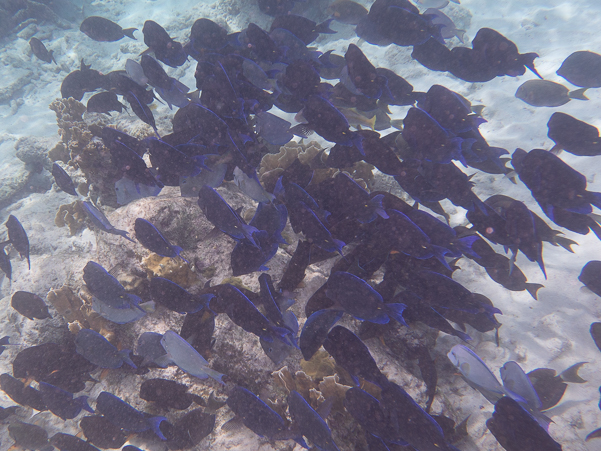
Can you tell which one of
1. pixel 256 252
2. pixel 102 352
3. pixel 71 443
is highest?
pixel 256 252

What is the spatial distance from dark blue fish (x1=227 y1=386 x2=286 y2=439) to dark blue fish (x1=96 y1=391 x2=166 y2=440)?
0.71 meters

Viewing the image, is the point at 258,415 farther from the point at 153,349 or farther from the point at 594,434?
the point at 594,434

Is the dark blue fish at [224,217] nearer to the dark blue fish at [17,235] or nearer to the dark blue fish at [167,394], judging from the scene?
the dark blue fish at [167,394]

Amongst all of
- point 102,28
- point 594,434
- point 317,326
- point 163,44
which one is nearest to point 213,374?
point 317,326

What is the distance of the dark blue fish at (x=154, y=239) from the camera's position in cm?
246

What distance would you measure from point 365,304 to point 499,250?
3.23 metres

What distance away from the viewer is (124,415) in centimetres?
227

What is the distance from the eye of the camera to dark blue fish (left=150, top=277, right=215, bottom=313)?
7.61 feet

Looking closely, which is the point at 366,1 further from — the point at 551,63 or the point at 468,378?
the point at 468,378

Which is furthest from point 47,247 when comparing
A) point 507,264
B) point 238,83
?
point 507,264

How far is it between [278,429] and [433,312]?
154 centimetres

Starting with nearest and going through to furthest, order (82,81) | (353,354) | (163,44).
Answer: (353,354)
(163,44)
(82,81)

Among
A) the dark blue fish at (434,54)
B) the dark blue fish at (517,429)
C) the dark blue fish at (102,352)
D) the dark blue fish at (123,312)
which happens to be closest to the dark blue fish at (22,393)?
the dark blue fish at (102,352)

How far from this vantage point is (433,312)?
2.42 meters
